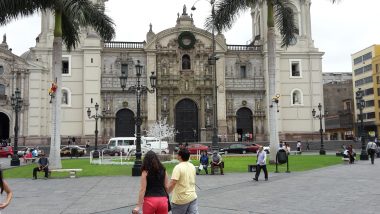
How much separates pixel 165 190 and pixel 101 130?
43.0 meters

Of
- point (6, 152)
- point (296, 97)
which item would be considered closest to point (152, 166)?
point (6, 152)

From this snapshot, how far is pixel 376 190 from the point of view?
13055mm

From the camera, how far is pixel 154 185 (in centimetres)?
590

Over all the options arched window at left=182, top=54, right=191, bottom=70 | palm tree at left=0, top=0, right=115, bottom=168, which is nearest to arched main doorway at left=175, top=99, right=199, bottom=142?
arched window at left=182, top=54, right=191, bottom=70

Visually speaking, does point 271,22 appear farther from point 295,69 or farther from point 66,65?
point 66,65

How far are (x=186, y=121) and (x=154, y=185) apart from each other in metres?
44.6

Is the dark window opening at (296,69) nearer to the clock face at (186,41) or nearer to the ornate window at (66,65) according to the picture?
the clock face at (186,41)

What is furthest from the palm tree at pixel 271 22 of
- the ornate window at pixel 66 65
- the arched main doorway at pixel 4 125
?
the arched main doorway at pixel 4 125

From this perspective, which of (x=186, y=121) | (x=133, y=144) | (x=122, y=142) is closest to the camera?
(x=122, y=142)

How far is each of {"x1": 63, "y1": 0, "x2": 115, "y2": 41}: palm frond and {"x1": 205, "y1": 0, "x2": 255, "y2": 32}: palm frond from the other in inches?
231

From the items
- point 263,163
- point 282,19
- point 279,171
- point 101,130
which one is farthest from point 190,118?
point 263,163

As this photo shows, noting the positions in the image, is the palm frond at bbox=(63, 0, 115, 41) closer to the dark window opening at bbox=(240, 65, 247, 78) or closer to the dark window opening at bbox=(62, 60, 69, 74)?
the dark window opening at bbox=(62, 60, 69, 74)

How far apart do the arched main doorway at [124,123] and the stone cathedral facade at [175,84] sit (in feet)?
0.37

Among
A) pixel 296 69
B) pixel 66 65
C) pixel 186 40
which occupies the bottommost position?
pixel 296 69
